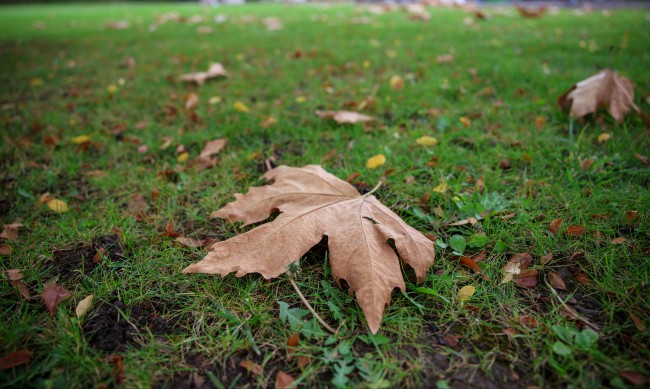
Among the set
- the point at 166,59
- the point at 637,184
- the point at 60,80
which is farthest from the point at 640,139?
the point at 60,80

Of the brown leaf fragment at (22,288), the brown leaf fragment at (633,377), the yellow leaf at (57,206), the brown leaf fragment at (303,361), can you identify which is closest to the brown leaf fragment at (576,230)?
the brown leaf fragment at (633,377)

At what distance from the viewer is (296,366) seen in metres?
1.04

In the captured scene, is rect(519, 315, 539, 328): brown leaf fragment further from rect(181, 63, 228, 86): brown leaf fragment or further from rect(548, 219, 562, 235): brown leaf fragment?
rect(181, 63, 228, 86): brown leaf fragment

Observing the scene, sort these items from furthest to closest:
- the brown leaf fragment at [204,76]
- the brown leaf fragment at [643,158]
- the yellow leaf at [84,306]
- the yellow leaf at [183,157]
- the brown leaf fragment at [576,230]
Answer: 1. the brown leaf fragment at [204,76]
2. the yellow leaf at [183,157]
3. the brown leaf fragment at [643,158]
4. the brown leaf fragment at [576,230]
5. the yellow leaf at [84,306]

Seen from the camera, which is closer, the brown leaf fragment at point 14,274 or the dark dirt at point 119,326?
Result: the dark dirt at point 119,326

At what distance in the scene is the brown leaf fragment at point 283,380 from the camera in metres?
0.98

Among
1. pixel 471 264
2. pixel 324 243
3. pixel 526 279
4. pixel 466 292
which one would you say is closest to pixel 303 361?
pixel 324 243

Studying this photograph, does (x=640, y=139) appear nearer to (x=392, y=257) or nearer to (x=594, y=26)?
(x=392, y=257)

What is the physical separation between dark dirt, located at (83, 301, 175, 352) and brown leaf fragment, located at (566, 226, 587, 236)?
154cm

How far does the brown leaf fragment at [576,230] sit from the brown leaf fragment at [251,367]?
129 cm

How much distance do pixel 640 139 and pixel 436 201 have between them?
1.36 metres

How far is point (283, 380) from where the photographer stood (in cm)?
99

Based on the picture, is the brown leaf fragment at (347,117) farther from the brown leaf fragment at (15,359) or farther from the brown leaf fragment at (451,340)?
the brown leaf fragment at (15,359)

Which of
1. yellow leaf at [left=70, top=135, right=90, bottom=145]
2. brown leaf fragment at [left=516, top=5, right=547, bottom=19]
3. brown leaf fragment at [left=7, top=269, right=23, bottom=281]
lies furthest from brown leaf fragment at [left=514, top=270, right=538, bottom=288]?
brown leaf fragment at [left=516, top=5, right=547, bottom=19]
